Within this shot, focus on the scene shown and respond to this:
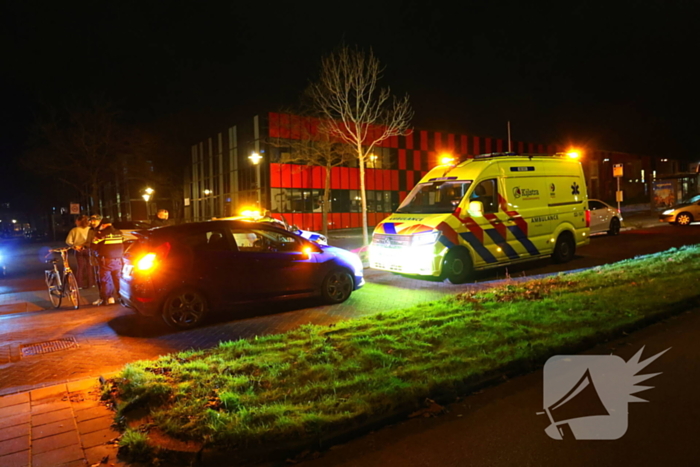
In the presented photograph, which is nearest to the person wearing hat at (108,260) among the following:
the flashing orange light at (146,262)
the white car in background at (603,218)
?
the flashing orange light at (146,262)

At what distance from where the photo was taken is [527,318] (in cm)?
663

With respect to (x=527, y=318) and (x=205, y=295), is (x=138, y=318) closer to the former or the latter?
(x=205, y=295)

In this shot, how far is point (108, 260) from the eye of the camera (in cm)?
945

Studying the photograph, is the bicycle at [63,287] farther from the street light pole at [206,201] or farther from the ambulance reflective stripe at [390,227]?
the street light pole at [206,201]

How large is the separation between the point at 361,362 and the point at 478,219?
6.20 metres

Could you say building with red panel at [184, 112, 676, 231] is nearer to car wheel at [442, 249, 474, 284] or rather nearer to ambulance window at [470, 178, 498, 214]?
ambulance window at [470, 178, 498, 214]

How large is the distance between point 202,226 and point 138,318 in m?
1.98

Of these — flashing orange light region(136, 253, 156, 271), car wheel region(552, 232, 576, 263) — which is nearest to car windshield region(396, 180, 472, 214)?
car wheel region(552, 232, 576, 263)

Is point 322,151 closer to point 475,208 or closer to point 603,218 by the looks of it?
point 603,218

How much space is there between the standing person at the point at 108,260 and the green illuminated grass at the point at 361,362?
4522 millimetres

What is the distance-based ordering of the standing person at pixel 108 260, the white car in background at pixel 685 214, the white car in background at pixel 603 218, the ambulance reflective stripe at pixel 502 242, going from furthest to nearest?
the white car in background at pixel 685 214 < the white car in background at pixel 603 218 < the ambulance reflective stripe at pixel 502 242 < the standing person at pixel 108 260

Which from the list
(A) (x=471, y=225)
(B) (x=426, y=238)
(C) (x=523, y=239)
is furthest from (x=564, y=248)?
(B) (x=426, y=238)

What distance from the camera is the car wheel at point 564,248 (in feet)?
40.8

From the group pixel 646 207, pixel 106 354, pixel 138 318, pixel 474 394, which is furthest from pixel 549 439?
pixel 646 207
